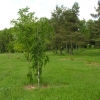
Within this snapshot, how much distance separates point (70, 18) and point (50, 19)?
25.9 ft

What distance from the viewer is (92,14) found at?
4278cm

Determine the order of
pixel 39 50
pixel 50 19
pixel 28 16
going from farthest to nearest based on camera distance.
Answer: pixel 50 19
pixel 28 16
pixel 39 50

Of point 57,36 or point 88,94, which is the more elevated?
point 57,36

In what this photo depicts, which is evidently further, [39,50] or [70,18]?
[70,18]

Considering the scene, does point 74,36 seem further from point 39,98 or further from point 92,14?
point 39,98

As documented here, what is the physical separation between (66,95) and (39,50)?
4.65m

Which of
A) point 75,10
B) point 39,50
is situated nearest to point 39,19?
point 75,10

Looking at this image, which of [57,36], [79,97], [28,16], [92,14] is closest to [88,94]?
[79,97]

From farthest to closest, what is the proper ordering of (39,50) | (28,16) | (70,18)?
(70,18)
(28,16)
(39,50)

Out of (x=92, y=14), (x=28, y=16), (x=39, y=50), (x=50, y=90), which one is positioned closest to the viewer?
(x=50, y=90)

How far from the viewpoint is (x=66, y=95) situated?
9.80 metres

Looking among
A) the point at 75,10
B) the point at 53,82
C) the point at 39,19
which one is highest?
the point at 75,10

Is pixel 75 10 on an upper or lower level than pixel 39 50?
upper

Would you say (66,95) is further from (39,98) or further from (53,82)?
(53,82)
